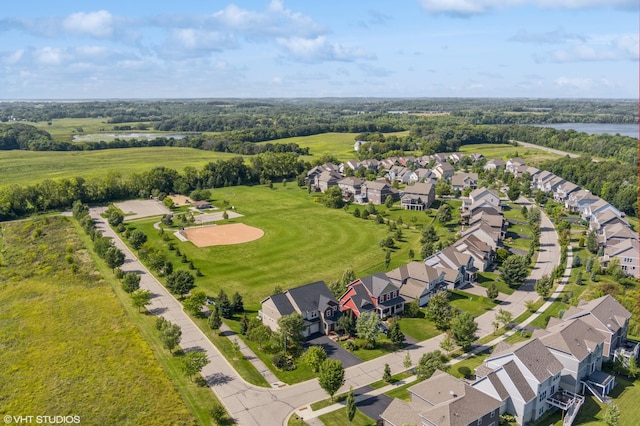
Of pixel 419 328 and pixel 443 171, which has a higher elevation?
pixel 443 171

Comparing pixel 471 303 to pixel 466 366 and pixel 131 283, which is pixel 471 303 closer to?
pixel 466 366

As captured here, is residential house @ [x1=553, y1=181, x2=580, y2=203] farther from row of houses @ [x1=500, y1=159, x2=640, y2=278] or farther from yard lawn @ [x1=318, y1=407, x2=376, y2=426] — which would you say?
A: yard lawn @ [x1=318, y1=407, x2=376, y2=426]

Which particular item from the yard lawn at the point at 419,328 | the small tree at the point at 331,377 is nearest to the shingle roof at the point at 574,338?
the yard lawn at the point at 419,328

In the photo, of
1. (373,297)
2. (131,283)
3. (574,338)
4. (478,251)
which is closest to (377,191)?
(478,251)

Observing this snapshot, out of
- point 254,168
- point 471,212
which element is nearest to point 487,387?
point 471,212

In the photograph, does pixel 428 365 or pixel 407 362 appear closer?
pixel 428 365

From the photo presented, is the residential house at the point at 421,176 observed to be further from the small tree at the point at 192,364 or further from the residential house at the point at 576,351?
the small tree at the point at 192,364
